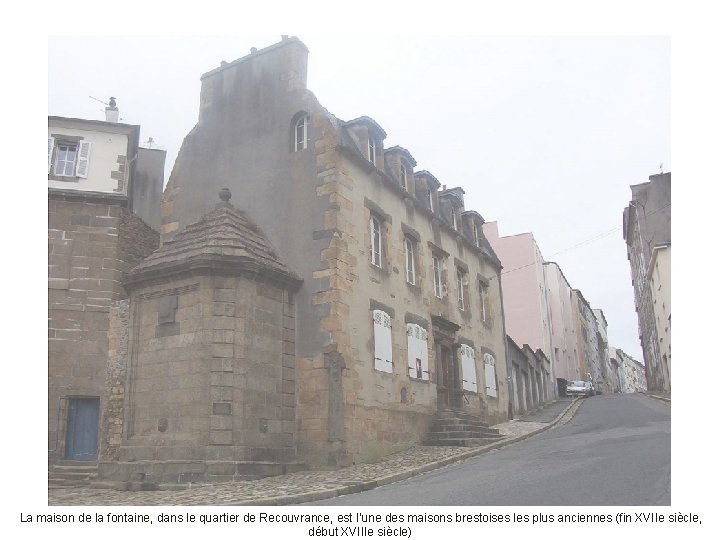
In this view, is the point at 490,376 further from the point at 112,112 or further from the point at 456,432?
the point at 112,112

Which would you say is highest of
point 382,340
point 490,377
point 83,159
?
point 83,159

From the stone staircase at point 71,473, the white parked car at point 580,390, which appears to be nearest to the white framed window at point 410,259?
the stone staircase at point 71,473

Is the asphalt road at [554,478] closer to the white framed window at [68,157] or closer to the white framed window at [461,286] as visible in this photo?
the white framed window at [461,286]

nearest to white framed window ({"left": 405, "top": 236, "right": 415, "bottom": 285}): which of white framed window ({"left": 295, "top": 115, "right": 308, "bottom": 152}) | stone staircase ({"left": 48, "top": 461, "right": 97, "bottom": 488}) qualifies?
white framed window ({"left": 295, "top": 115, "right": 308, "bottom": 152})

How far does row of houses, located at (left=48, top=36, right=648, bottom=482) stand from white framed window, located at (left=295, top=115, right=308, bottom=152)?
0.23 ft

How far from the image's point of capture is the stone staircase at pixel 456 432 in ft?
52.5

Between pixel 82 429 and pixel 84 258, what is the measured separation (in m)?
4.17

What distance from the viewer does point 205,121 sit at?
17203 millimetres

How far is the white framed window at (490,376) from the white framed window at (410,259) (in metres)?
5.53

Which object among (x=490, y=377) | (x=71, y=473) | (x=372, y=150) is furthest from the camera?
(x=490, y=377)

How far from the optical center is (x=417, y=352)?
665 inches

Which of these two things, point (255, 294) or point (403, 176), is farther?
point (403, 176)

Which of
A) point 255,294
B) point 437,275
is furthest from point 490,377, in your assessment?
point 255,294

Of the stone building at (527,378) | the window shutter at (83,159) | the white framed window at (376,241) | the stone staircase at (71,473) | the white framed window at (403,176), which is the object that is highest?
the window shutter at (83,159)
